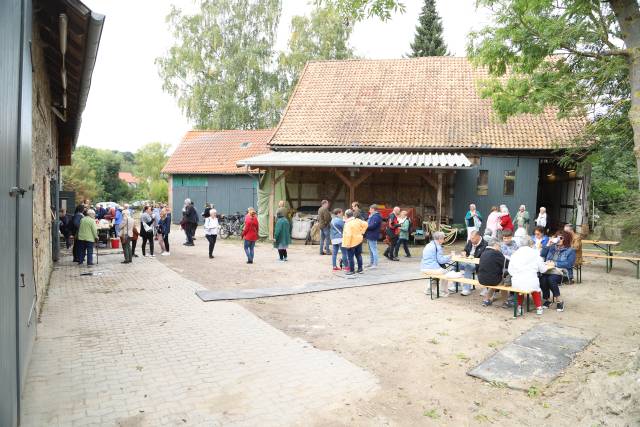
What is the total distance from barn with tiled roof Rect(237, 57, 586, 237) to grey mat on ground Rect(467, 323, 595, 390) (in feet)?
29.6

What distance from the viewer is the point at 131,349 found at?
5.54m

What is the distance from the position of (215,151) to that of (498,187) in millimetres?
16111

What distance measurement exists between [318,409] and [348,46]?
32010 mm

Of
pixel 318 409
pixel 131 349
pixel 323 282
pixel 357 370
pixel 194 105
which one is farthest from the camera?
pixel 194 105

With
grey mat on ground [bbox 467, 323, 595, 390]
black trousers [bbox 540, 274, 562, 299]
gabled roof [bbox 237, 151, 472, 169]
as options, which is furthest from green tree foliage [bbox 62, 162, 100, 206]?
grey mat on ground [bbox 467, 323, 595, 390]

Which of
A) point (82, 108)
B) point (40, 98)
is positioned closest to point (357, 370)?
point (40, 98)

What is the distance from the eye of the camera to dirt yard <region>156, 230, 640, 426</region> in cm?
411

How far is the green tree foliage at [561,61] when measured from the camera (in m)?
9.12

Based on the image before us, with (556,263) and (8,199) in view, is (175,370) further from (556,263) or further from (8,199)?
(556,263)

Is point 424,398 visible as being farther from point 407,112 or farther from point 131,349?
point 407,112

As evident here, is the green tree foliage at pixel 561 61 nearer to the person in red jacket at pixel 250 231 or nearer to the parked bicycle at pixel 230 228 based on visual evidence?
the person in red jacket at pixel 250 231

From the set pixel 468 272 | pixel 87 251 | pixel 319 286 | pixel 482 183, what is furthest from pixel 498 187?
pixel 87 251

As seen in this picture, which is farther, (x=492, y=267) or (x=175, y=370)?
(x=492, y=267)

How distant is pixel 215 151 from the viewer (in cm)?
2662
